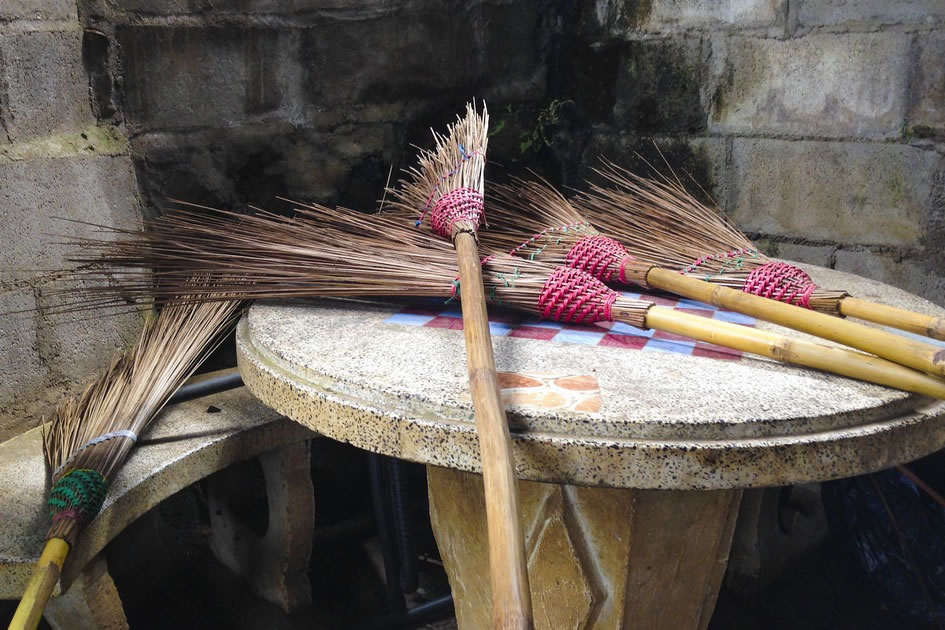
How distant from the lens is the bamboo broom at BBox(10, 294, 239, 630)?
1383mm

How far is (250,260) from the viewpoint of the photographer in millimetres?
1577

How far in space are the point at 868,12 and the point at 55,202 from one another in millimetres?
1970

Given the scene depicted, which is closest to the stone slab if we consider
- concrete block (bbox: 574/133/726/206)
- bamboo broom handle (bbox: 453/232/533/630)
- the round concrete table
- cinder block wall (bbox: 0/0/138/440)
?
cinder block wall (bbox: 0/0/138/440)

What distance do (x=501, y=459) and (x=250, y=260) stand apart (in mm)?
816

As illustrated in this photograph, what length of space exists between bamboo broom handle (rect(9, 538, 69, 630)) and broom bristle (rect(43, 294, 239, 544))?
0.9 inches

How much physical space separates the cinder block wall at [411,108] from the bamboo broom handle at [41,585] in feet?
2.07

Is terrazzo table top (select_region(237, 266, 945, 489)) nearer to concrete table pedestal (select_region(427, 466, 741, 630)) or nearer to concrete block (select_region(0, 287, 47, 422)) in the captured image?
concrete table pedestal (select_region(427, 466, 741, 630))

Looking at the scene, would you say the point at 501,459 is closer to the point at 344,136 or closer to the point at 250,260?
the point at 250,260

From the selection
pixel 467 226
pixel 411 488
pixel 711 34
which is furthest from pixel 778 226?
pixel 411 488

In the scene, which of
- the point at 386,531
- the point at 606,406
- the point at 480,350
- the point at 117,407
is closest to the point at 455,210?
the point at 480,350

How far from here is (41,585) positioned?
133cm

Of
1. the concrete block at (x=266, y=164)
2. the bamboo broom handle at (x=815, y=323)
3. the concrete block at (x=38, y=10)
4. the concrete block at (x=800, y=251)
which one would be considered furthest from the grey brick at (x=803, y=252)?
the concrete block at (x=38, y=10)

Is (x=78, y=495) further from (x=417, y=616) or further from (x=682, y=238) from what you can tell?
(x=682, y=238)

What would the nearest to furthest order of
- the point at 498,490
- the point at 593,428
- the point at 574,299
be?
the point at 498,490, the point at 593,428, the point at 574,299
